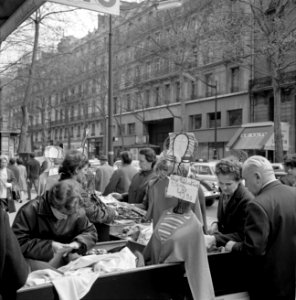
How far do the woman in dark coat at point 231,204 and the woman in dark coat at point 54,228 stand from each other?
45.3 inches

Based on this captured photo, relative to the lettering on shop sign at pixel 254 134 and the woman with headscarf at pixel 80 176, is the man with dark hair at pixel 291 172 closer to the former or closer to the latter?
the woman with headscarf at pixel 80 176

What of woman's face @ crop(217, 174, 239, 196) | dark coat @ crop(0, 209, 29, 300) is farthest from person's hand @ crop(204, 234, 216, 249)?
dark coat @ crop(0, 209, 29, 300)

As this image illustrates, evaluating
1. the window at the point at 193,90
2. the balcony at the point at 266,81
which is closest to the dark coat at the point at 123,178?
the balcony at the point at 266,81

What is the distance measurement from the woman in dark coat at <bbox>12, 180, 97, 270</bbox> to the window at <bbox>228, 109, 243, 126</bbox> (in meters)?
35.9

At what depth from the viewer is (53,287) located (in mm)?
2998

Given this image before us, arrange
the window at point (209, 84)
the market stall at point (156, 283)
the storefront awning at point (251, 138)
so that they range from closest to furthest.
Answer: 1. the market stall at point (156, 283)
2. the storefront awning at point (251, 138)
3. the window at point (209, 84)

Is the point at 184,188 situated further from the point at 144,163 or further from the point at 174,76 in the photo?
the point at 174,76

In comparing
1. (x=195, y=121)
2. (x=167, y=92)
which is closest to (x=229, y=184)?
(x=195, y=121)

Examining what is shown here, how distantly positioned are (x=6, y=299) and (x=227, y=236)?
2.07 metres

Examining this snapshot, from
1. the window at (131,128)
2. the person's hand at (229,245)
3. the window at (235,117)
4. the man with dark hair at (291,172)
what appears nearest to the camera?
the person's hand at (229,245)

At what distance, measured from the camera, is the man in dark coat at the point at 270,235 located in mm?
3324

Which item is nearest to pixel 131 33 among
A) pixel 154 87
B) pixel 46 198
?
pixel 154 87

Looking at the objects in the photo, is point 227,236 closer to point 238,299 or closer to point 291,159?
point 238,299

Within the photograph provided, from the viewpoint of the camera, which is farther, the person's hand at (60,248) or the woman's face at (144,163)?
the woman's face at (144,163)
